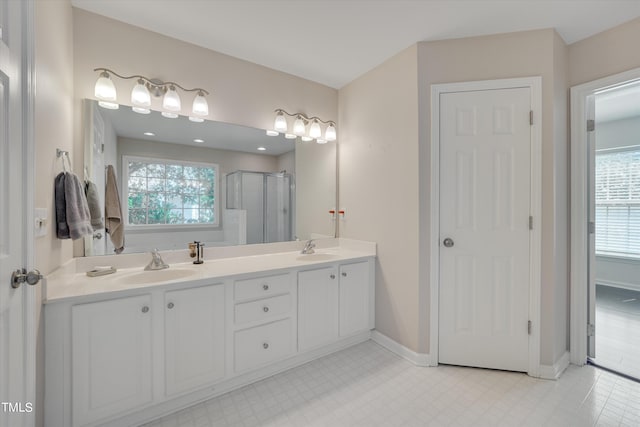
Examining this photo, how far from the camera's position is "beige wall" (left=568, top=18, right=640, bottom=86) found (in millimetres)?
1817

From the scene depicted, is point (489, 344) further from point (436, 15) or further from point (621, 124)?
point (621, 124)

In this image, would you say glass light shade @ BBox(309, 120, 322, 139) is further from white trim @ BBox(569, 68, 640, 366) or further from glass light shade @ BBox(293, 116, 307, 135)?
white trim @ BBox(569, 68, 640, 366)

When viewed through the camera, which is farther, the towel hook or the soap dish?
the soap dish

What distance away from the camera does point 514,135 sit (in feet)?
6.42

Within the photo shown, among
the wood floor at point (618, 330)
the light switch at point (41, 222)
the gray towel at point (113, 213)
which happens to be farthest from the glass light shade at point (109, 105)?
the wood floor at point (618, 330)

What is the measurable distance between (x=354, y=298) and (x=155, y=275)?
1.54 metres

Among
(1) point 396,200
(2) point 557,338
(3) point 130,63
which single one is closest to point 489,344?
(2) point 557,338

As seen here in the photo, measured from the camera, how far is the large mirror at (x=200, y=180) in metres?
1.91

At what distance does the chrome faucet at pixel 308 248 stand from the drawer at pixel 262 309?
62 centimetres

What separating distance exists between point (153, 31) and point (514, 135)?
2.69m

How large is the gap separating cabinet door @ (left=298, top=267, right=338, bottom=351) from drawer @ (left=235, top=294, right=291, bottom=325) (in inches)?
5.1

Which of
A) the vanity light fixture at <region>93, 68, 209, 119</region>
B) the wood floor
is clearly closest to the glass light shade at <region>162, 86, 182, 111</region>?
the vanity light fixture at <region>93, 68, 209, 119</region>

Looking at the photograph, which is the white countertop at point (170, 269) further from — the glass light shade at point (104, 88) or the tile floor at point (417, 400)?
the glass light shade at point (104, 88)

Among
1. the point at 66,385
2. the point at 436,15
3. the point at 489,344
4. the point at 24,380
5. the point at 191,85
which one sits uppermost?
the point at 436,15
